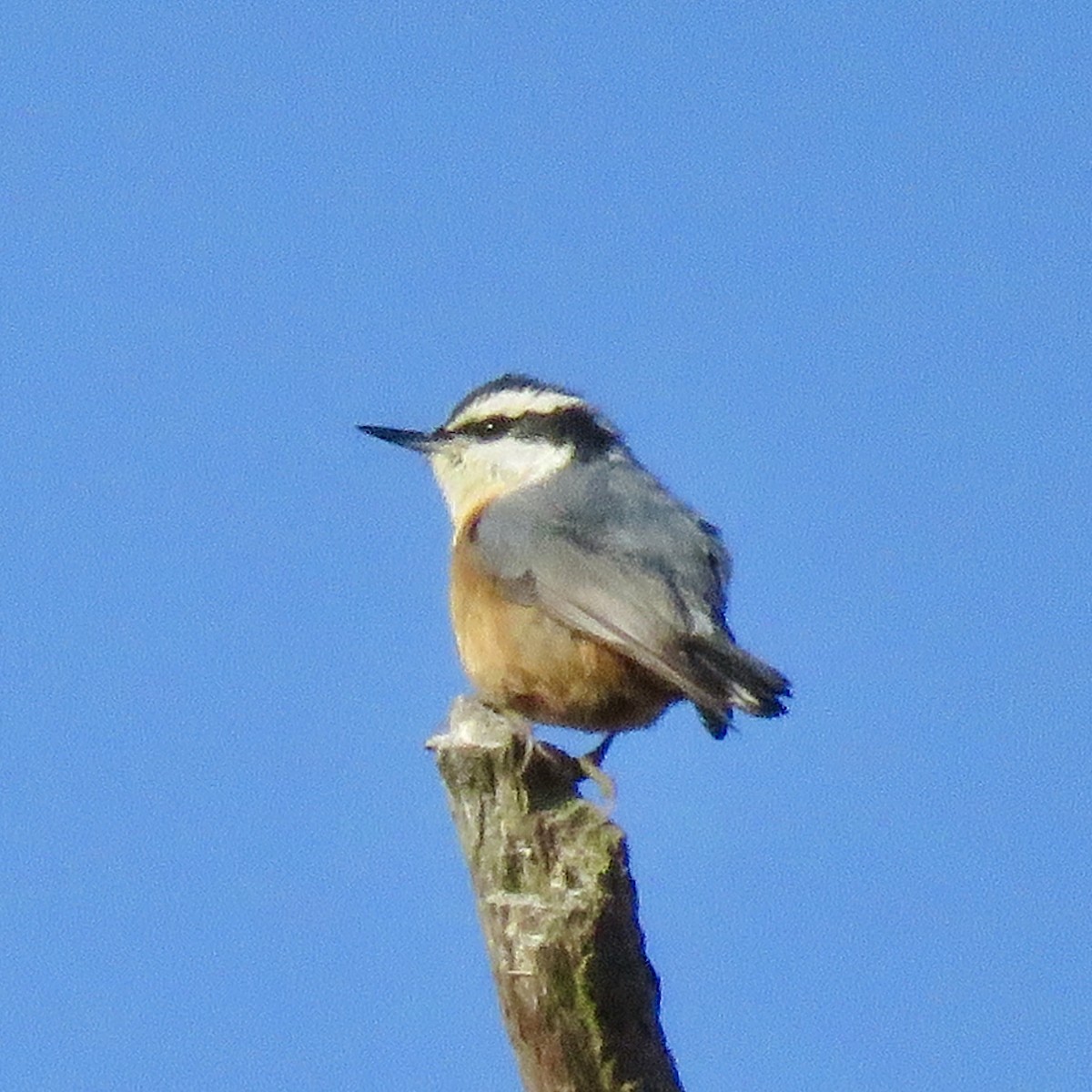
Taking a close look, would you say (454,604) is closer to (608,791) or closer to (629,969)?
(608,791)

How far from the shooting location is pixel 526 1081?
511 cm

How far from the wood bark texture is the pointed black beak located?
372 centimetres

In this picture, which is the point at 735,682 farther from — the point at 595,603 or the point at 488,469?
the point at 488,469

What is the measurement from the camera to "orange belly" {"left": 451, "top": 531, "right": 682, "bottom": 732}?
7.26 metres

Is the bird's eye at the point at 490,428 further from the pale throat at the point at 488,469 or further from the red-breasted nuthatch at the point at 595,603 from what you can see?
the red-breasted nuthatch at the point at 595,603

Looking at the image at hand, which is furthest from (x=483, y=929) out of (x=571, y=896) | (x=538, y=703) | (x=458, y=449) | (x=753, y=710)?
(x=458, y=449)

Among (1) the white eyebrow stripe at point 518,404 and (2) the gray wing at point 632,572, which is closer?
(2) the gray wing at point 632,572

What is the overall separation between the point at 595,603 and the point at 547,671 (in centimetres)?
33

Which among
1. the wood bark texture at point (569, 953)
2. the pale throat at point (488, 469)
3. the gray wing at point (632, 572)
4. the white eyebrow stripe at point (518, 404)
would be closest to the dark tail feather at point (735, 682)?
the gray wing at point (632, 572)

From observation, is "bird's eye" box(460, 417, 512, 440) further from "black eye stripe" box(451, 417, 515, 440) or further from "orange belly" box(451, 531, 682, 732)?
"orange belly" box(451, 531, 682, 732)

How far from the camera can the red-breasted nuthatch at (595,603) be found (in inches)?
271

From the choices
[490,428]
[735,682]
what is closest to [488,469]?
[490,428]

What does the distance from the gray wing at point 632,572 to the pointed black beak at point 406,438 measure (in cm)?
82

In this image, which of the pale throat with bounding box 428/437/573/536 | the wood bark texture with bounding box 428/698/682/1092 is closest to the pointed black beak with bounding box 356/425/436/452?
the pale throat with bounding box 428/437/573/536
